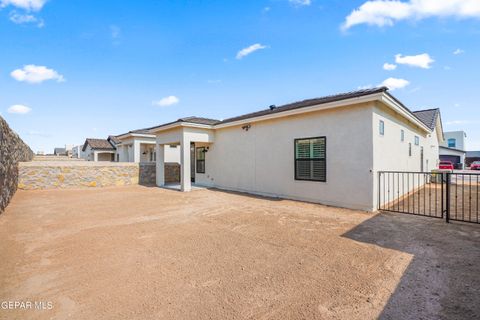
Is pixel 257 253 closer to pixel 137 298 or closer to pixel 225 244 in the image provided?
pixel 225 244

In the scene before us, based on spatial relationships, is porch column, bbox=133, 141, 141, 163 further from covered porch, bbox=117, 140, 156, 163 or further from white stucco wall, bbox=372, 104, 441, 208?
white stucco wall, bbox=372, 104, 441, 208

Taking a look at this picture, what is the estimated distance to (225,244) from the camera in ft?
13.2

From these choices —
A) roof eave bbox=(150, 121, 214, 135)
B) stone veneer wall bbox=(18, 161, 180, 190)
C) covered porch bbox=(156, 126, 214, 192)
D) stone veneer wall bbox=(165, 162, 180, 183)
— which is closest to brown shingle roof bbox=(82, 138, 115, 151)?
stone veneer wall bbox=(165, 162, 180, 183)

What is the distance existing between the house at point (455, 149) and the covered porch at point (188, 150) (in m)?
31.1

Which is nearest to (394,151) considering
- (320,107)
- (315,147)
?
(315,147)

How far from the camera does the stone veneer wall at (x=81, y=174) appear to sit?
34.9 ft

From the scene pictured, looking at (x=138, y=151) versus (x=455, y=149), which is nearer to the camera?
(x=138, y=151)

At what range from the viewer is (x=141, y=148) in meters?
20.1

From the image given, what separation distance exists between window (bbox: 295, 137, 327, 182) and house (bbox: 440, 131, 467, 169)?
98.0ft

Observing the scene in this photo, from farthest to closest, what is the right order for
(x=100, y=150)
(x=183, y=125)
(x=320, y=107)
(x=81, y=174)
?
(x=100, y=150) < (x=81, y=174) < (x=183, y=125) < (x=320, y=107)

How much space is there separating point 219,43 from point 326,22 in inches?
216

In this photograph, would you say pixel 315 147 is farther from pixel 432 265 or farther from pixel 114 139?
pixel 114 139

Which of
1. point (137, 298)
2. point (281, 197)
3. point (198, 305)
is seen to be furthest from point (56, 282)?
point (281, 197)

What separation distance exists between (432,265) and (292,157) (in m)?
5.57
